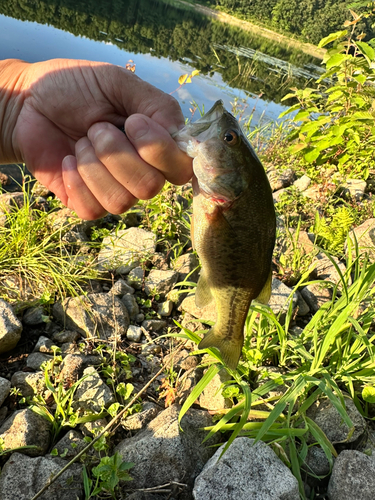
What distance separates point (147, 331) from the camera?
3.41 meters

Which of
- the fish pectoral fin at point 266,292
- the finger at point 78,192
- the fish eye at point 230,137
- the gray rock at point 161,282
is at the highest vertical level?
the fish eye at point 230,137

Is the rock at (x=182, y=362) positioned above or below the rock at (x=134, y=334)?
above

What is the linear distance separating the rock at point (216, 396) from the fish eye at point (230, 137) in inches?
68.0

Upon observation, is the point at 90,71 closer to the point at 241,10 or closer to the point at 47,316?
the point at 47,316

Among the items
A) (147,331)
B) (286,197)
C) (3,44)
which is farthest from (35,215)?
(3,44)

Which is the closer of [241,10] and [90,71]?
[90,71]

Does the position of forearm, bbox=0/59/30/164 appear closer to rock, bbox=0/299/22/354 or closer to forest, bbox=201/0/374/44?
rock, bbox=0/299/22/354

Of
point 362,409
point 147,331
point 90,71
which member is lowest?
point 147,331

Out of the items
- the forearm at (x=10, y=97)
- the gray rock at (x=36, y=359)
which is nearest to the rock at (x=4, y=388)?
the gray rock at (x=36, y=359)

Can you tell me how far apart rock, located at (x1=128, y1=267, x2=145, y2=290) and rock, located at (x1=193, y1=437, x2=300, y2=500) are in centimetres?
189

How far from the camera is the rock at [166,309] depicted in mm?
3585

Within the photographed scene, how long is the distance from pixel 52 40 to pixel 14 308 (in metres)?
13.7

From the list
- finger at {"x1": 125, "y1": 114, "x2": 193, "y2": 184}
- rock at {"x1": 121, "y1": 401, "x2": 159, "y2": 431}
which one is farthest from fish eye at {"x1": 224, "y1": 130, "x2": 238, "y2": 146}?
rock at {"x1": 121, "y1": 401, "x2": 159, "y2": 431}

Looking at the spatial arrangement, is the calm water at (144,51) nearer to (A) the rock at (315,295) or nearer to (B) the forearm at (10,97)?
(A) the rock at (315,295)
